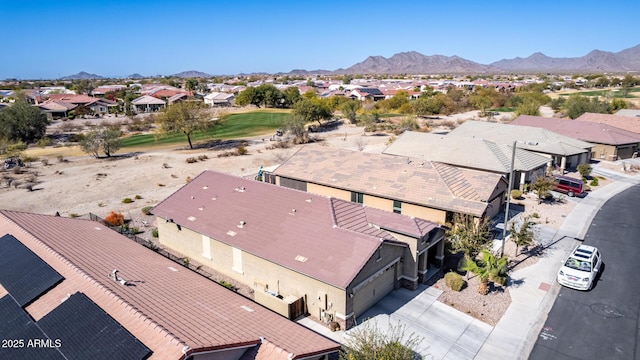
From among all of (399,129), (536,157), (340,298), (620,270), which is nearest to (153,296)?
(340,298)

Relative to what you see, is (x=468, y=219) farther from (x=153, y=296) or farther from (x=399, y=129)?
(x=399, y=129)

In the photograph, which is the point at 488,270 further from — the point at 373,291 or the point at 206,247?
the point at 206,247

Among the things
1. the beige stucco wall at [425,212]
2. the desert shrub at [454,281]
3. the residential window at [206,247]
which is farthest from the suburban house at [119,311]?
the beige stucco wall at [425,212]

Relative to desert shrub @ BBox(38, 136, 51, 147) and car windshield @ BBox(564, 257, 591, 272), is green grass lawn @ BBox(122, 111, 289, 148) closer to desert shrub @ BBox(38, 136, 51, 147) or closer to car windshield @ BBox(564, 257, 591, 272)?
desert shrub @ BBox(38, 136, 51, 147)

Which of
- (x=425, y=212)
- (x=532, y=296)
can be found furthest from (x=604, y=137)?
(x=532, y=296)

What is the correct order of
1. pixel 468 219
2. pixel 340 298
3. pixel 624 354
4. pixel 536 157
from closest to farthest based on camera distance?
pixel 624 354, pixel 340 298, pixel 468 219, pixel 536 157
